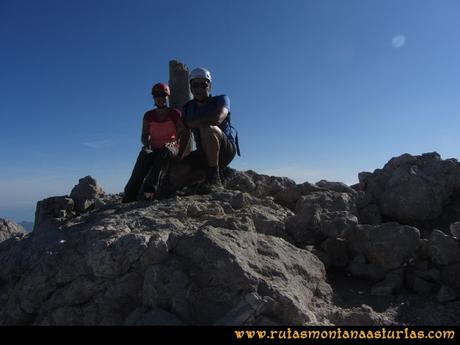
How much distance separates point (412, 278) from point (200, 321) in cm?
278

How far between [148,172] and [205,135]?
1159 mm

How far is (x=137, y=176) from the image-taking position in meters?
7.23

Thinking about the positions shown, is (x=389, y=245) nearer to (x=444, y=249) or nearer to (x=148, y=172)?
(x=444, y=249)

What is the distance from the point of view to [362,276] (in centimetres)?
546

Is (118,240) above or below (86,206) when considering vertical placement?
below

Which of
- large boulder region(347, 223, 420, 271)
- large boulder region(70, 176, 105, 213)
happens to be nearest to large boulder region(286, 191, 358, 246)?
large boulder region(347, 223, 420, 271)

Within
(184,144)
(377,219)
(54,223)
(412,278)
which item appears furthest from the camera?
(184,144)

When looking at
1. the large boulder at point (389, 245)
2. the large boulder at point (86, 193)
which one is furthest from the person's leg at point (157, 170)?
the large boulder at point (389, 245)

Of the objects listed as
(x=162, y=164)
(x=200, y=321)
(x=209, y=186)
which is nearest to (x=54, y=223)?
(x=162, y=164)

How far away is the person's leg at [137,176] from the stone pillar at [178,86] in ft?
11.8
